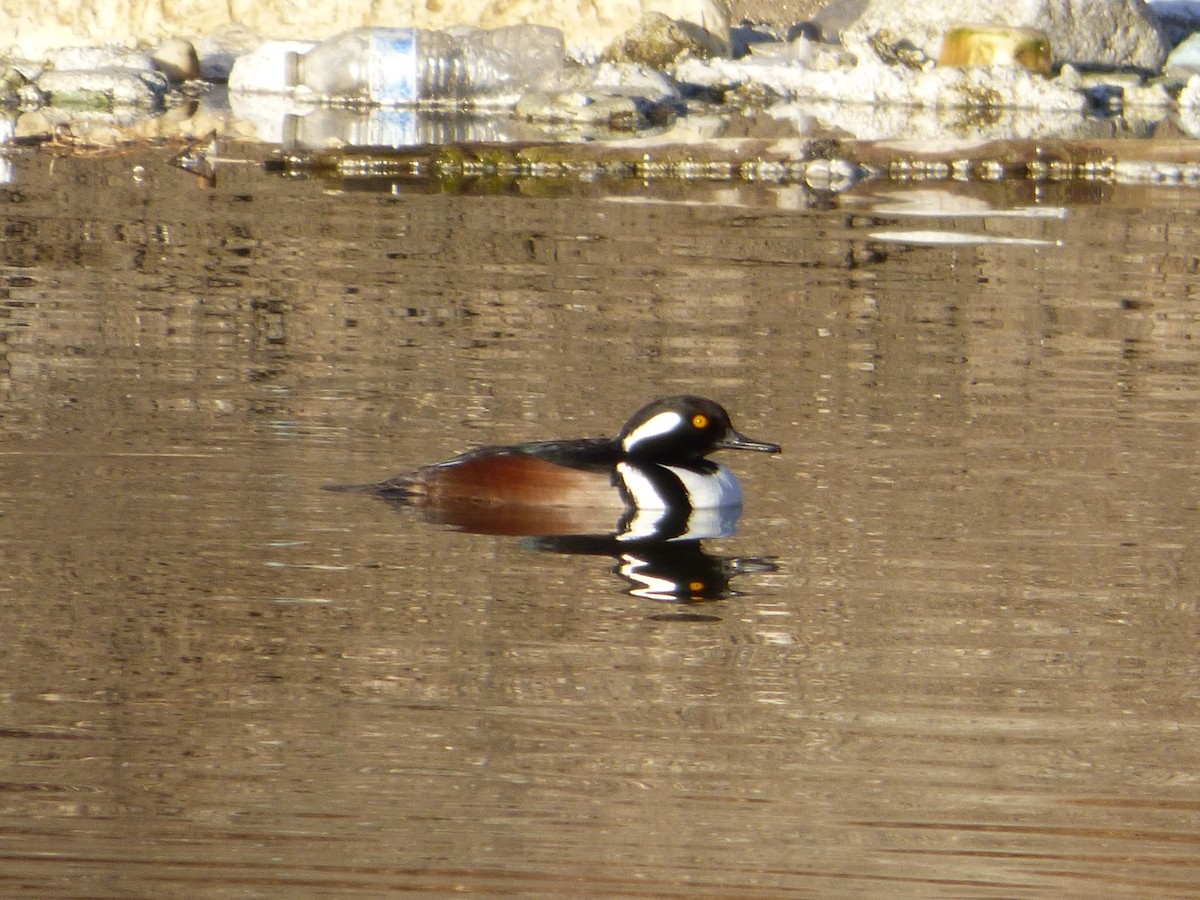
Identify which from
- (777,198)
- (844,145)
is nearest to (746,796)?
(777,198)

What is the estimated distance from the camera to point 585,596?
24.0 feet

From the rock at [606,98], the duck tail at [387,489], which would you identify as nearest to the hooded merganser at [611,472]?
the duck tail at [387,489]

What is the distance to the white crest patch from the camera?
8578 millimetres

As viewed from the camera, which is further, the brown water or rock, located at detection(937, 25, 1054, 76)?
rock, located at detection(937, 25, 1054, 76)

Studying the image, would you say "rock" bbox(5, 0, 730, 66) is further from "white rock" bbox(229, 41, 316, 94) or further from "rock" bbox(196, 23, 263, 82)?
"white rock" bbox(229, 41, 316, 94)

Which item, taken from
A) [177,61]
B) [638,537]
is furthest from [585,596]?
[177,61]

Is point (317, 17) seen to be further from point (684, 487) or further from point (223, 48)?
point (684, 487)

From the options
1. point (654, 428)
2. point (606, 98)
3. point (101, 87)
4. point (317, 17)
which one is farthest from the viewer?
point (317, 17)

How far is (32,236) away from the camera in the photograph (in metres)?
14.4

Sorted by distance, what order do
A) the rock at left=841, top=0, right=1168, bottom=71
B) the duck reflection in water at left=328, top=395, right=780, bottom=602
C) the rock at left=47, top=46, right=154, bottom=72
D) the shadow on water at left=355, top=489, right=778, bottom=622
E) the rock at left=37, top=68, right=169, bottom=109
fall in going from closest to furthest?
the shadow on water at left=355, top=489, right=778, bottom=622 < the duck reflection in water at left=328, top=395, right=780, bottom=602 < the rock at left=37, top=68, right=169, bottom=109 < the rock at left=47, top=46, right=154, bottom=72 < the rock at left=841, top=0, right=1168, bottom=71

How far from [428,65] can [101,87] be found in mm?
4056

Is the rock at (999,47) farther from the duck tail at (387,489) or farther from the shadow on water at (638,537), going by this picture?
the duck tail at (387,489)

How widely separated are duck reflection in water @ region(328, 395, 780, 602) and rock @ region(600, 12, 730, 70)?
20.8 meters

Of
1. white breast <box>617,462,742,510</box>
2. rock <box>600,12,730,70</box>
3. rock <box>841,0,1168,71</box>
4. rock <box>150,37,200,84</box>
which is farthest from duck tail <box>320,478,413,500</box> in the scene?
rock <box>150,37,200,84</box>
